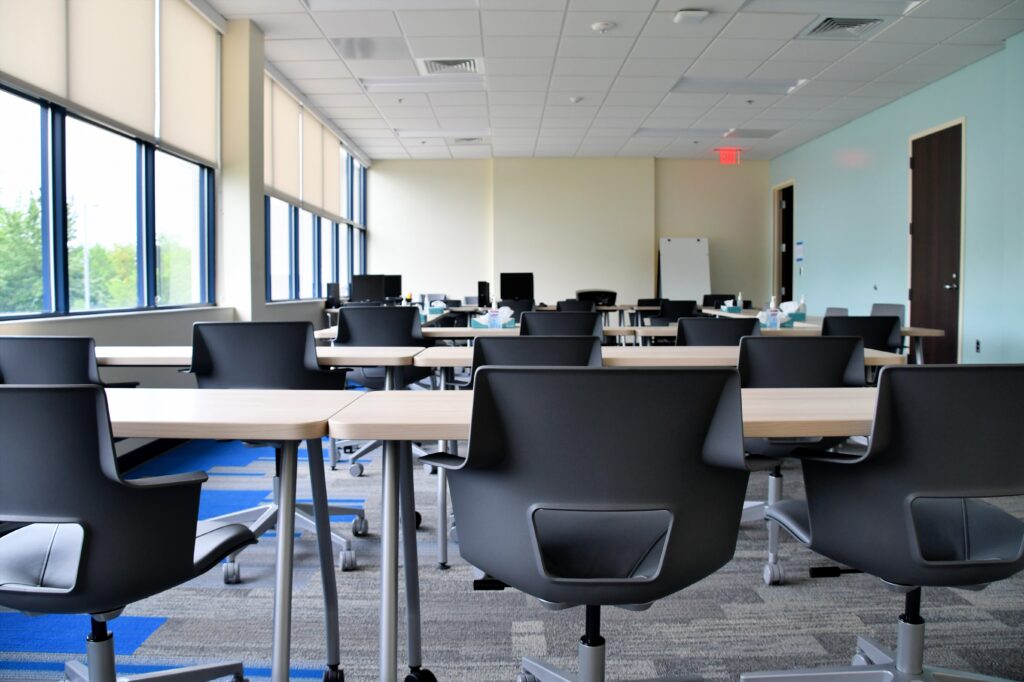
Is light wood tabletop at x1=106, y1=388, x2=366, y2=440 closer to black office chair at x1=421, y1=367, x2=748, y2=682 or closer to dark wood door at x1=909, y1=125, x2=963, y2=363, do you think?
black office chair at x1=421, y1=367, x2=748, y2=682

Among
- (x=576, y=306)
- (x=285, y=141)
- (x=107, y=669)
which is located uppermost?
(x=285, y=141)

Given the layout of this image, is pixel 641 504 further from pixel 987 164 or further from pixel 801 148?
pixel 801 148

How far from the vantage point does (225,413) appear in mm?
1337

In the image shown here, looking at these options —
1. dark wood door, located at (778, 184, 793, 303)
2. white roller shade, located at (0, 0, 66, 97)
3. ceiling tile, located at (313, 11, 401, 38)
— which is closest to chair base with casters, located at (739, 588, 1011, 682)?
white roller shade, located at (0, 0, 66, 97)

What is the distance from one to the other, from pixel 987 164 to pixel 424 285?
8.28 meters

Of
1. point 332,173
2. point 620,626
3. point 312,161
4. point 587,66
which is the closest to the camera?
point 620,626

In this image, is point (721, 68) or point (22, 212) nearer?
point (22, 212)

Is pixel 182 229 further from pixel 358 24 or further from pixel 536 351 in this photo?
pixel 536 351

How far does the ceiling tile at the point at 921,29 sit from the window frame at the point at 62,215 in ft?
19.4

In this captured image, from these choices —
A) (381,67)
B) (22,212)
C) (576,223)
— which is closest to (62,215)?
(22,212)

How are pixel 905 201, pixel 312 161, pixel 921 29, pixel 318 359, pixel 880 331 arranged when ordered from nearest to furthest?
pixel 318 359, pixel 880 331, pixel 921 29, pixel 905 201, pixel 312 161

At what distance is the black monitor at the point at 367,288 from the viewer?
757 cm

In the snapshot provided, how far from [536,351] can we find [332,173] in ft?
27.9

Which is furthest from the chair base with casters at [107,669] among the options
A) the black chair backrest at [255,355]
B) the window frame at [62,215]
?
the window frame at [62,215]
